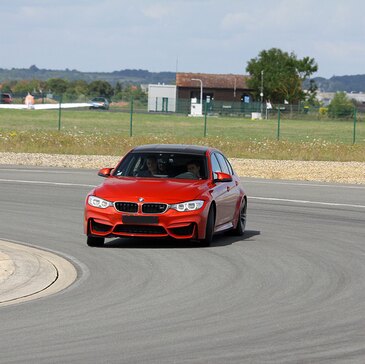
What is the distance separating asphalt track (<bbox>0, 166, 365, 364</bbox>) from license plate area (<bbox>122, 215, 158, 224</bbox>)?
15.9 inches

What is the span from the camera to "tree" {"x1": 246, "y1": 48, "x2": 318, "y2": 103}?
141 meters

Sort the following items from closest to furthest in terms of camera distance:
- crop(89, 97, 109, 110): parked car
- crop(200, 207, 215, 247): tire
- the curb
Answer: the curb
crop(200, 207, 215, 247): tire
crop(89, 97, 109, 110): parked car

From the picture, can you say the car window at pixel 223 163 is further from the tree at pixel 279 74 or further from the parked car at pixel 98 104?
the tree at pixel 279 74

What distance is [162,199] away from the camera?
16.1 m

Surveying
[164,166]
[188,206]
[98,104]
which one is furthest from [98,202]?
[98,104]

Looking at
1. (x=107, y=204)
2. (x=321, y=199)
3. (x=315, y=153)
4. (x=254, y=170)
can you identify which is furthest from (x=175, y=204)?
(x=315, y=153)

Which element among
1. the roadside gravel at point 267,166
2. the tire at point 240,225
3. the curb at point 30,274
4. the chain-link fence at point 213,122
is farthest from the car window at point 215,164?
the chain-link fence at point 213,122

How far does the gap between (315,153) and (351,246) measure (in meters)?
28.3

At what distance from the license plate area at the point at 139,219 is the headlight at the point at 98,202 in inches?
12.0

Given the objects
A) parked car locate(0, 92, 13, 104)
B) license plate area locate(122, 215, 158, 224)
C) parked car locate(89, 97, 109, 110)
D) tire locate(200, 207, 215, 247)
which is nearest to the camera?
license plate area locate(122, 215, 158, 224)

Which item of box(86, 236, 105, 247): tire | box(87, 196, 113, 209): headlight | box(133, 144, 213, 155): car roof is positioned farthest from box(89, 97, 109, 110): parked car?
box(87, 196, 113, 209): headlight

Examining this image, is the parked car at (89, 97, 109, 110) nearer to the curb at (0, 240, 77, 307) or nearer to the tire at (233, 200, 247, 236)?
the tire at (233, 200, 247, 236)

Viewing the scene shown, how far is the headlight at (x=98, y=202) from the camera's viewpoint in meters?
16.2

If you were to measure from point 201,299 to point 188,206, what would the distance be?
420 centimetres
